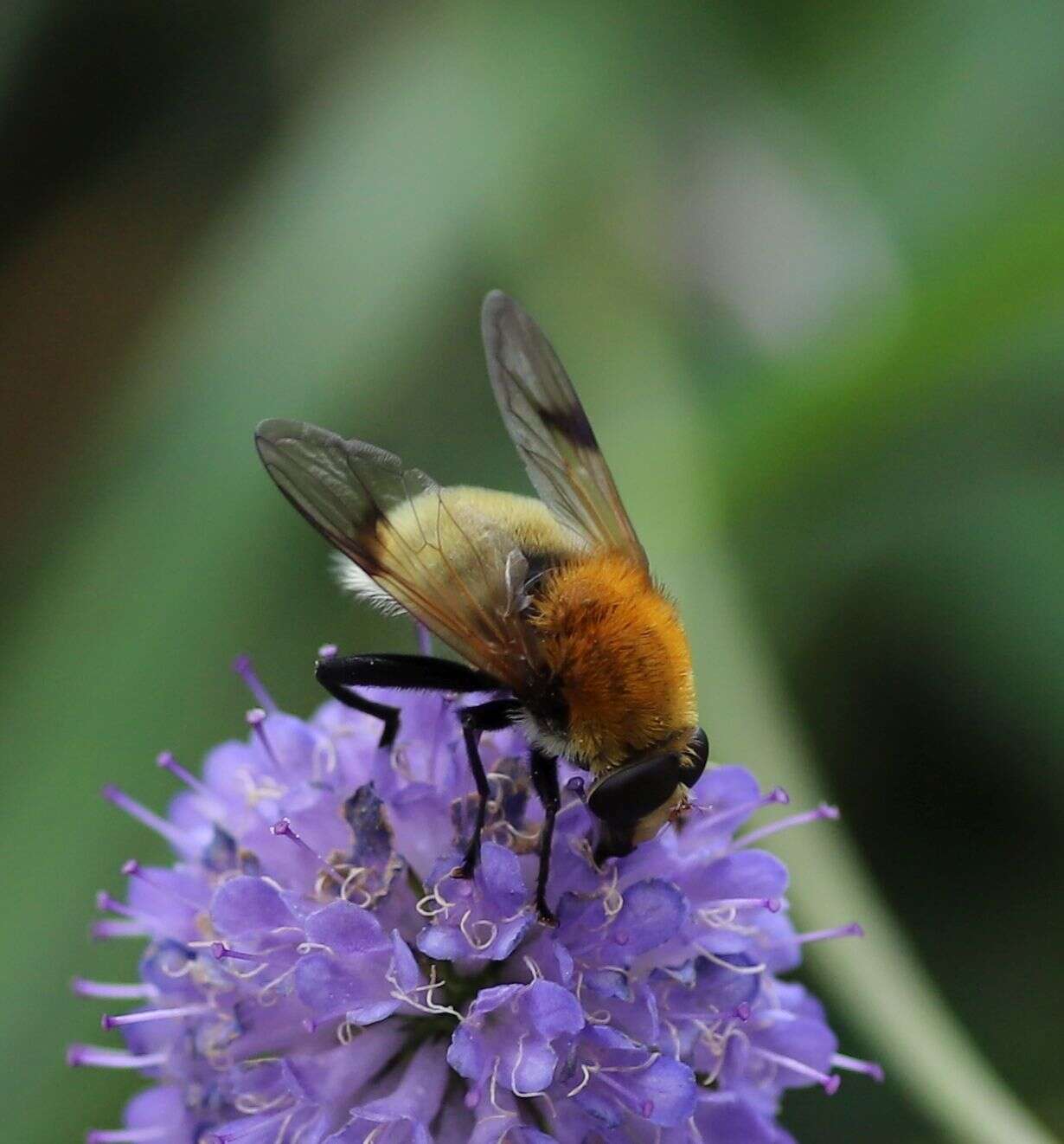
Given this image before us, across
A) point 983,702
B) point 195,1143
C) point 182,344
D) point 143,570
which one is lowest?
point 983,702

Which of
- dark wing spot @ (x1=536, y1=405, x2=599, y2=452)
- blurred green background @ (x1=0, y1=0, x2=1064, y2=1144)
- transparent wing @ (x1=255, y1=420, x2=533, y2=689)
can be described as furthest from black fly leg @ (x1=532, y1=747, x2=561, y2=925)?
blurred green background @ (x1=0, y1=0, x2=1064, y2=1144)

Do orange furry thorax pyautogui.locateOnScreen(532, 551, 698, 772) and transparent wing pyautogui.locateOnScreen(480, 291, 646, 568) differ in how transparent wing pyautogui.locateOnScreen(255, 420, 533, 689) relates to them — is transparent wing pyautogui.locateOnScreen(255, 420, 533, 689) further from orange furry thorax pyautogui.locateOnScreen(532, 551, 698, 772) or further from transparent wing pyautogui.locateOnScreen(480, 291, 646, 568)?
transparent wing pyautogui.locateOnScreen(480, 291, 646, 568)

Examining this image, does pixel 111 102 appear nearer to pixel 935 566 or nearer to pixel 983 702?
pixel 935 566

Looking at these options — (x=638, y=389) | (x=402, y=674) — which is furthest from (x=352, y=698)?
Result: (x=638, y=389)

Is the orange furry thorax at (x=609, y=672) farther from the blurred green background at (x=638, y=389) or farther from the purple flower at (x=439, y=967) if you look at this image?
the blurred green background at (x=638, y=389)

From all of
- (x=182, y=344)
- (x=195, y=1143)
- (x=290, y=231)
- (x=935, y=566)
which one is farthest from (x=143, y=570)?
(x=935, y=566)

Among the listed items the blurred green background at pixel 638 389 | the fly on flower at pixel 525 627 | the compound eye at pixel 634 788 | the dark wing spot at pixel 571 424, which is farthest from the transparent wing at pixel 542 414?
the blurred green background at pixel 638 389

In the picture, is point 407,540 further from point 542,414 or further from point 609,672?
point 542,414
